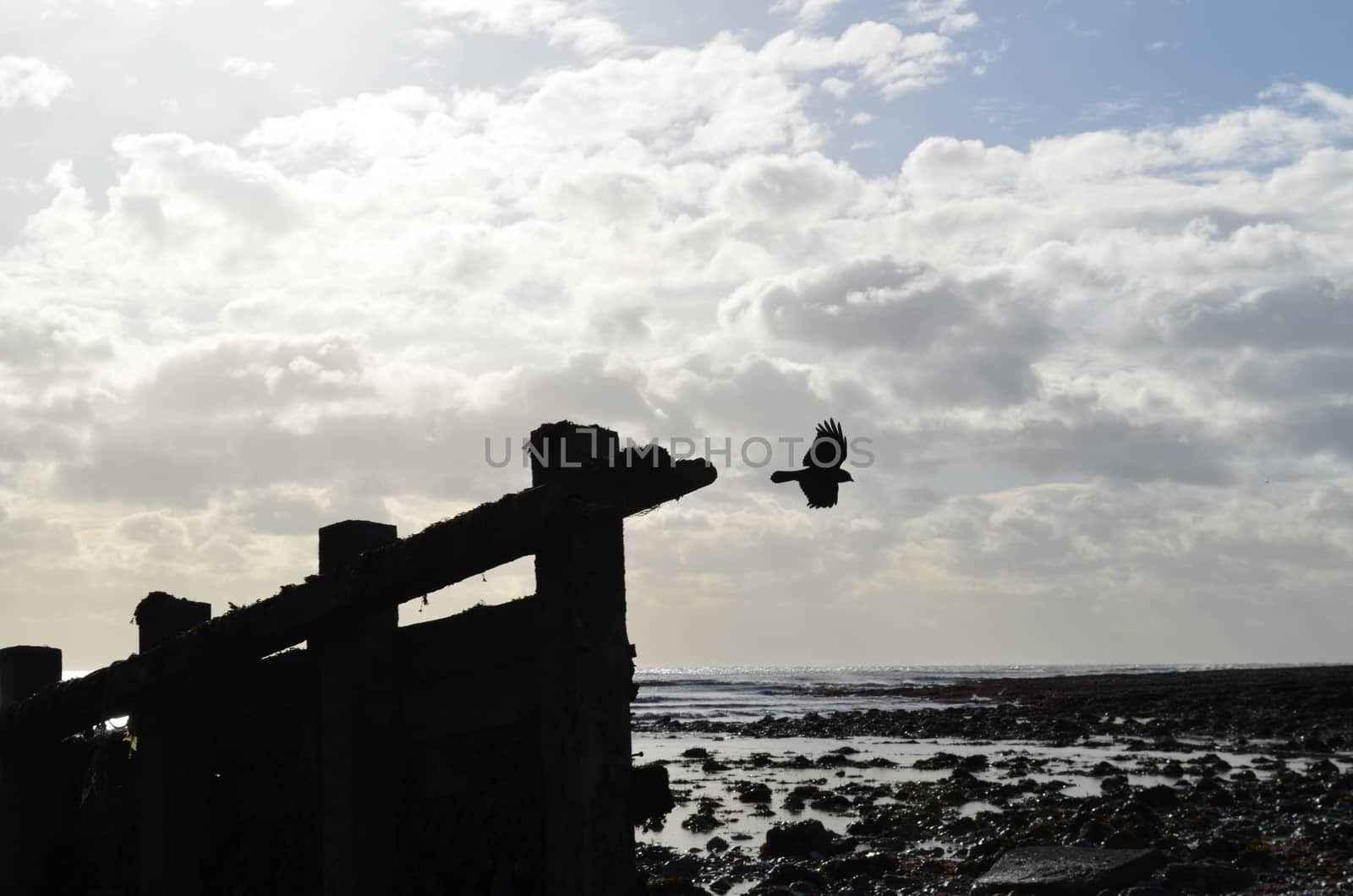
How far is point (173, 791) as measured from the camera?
5.70m

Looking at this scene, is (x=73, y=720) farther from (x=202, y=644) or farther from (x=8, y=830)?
(x=202, y=644)

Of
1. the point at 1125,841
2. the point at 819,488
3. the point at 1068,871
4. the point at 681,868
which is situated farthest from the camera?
the point at 681,868

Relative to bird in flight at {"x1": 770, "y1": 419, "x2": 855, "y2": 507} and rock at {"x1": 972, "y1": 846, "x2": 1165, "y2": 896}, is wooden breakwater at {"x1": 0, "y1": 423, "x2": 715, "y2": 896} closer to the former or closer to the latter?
bird in flight at {"x1": 770, "y1": 419, "x2": 855, "y2": 507}

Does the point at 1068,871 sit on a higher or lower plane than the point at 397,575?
lower

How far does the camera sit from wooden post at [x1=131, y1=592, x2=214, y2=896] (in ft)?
18.6

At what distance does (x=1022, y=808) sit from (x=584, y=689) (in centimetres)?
1313

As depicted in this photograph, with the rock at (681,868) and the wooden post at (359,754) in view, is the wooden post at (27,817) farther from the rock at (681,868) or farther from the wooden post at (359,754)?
the rock at (681,868)

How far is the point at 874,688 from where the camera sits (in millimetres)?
73750

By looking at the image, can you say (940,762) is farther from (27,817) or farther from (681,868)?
(27,817)

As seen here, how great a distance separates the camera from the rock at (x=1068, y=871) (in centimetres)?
980

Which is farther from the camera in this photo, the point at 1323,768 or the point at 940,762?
the point at 940,762

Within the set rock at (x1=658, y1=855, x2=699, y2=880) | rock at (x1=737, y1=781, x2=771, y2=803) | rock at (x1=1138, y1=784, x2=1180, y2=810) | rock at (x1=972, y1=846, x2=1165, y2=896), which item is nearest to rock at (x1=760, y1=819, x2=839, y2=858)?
rock at (x1=658, y1=855, x2=699, y2=880)

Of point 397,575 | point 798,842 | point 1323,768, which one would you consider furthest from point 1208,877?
point 1323,768

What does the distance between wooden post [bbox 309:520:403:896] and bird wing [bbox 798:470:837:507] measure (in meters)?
1.88
